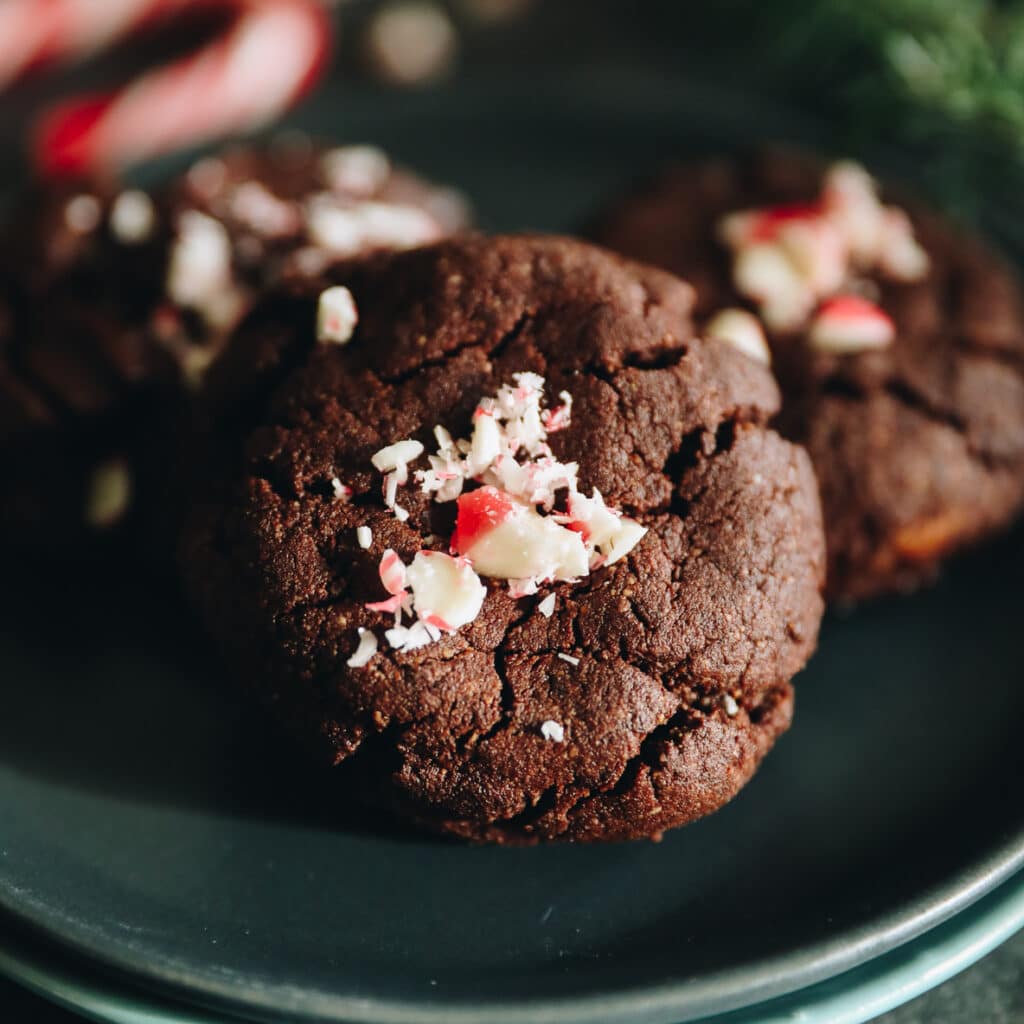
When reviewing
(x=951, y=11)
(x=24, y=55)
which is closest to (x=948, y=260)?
(x=951, y=11)

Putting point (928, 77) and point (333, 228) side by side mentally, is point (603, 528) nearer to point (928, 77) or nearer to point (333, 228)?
point (333, 228)

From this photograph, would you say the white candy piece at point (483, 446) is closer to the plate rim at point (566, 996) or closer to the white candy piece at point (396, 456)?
the white candy piece at point (396, 456)

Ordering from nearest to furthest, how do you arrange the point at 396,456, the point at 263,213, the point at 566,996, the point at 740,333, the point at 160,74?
the point at 566,996
the point at 396,456
the point at 740,333
the point at 263,213
the point at 160,74

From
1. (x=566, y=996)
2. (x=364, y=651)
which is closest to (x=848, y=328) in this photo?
(x=364, y=651)

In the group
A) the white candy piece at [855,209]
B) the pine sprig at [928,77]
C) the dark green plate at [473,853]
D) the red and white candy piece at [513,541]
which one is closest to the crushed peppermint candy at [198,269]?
the dark green plate at [473,853]

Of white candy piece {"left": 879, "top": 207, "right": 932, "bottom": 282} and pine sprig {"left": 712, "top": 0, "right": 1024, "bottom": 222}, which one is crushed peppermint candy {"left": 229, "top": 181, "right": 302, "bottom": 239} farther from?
pine sprig {"left": 712, "top": 0, "right": 1024, "bottom": 222}

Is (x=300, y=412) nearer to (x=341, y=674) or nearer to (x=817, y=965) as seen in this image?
(x=341, y=674)

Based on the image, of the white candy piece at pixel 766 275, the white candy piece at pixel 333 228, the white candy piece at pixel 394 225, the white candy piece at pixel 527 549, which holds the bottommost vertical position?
the white candy piece at pixel 766 275
